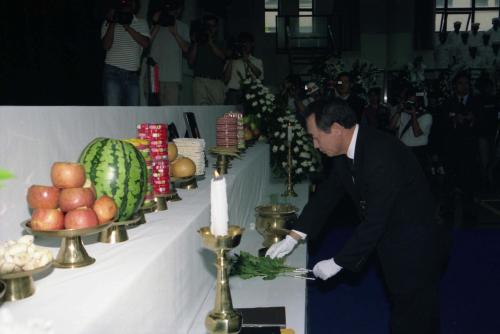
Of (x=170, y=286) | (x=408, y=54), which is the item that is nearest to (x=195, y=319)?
(x=170, y=286)

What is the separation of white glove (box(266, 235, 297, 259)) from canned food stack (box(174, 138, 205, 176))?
52 centimetres

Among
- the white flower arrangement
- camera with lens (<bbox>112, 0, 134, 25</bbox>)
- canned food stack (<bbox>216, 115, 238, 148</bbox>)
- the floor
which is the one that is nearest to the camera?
the floor

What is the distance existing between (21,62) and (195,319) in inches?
147

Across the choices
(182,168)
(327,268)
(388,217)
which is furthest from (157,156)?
(388,217)

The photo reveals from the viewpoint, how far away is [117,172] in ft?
4.98

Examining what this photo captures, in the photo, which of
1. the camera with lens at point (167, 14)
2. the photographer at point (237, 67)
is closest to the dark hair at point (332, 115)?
the camera with lens at point (167, 14)

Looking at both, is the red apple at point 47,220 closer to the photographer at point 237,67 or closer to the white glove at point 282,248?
the white glove at point 282,248

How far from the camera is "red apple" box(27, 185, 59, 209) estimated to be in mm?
1250

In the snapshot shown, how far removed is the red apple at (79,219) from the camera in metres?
1.22

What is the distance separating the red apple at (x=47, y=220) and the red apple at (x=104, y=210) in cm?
9

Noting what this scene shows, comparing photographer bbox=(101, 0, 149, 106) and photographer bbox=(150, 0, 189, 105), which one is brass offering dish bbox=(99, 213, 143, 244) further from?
photographer bbox=(150, 0, 189, 105)

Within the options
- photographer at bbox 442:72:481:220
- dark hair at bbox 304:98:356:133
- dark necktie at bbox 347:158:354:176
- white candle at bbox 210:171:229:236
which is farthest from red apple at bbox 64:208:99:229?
photographer at bbox 442:72:481:220

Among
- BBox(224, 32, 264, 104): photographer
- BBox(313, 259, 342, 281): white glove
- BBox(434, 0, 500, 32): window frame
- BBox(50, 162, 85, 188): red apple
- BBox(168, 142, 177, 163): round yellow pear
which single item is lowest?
BBox(313, 259, 342, 281): white glove

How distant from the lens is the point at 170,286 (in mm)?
1533
